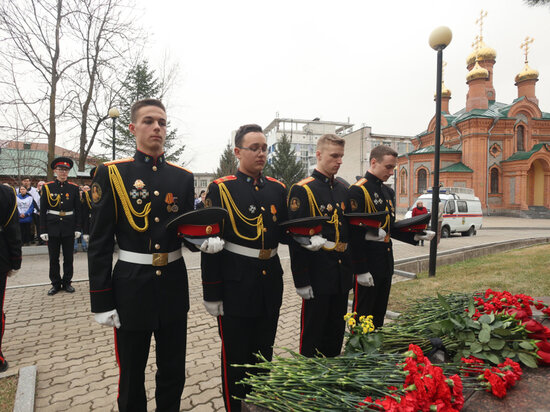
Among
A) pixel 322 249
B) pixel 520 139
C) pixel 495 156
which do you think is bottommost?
pixel 322 249

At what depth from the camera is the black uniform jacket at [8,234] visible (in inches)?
143

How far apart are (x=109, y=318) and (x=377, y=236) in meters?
2.54

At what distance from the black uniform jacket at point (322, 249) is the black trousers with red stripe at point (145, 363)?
1.07 metres

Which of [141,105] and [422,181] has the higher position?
[422,181]

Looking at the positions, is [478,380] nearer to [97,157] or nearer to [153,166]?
[153,166]

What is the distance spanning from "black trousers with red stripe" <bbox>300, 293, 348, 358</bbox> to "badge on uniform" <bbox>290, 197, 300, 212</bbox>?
2.63 feet

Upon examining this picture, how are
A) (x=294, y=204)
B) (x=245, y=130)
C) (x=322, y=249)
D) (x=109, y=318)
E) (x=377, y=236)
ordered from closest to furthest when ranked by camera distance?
1. (x=109, y=318)
2. (x=245, y=130)
3. (x=294, y=204)
4. (x=322, y=249)
5. (x=377, y=236)

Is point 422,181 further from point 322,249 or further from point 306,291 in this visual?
point 306,291

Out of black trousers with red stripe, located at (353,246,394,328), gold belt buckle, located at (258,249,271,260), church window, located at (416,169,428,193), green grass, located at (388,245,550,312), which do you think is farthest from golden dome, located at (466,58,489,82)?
gold belt buckle, located at (258,249,271,260)

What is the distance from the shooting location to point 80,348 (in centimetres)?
411

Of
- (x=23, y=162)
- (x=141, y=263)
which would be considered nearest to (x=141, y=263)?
(x=141, y=263)

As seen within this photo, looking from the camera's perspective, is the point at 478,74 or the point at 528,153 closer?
the point at 528,153

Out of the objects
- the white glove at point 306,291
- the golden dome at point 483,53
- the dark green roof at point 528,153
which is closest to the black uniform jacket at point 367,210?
the white glove at point 306,291

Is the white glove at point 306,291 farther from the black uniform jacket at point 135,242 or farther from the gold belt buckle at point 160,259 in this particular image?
the gold belt buckle at point 160,259
